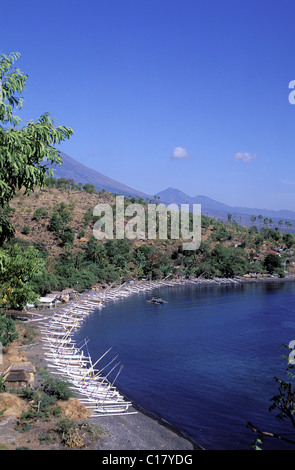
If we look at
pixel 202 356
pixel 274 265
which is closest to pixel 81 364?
pixel 202 356

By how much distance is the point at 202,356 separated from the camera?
25062mm

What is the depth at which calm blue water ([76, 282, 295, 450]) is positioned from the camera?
16219mm

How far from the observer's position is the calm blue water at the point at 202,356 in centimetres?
1622

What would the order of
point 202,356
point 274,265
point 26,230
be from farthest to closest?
point 274,265, point 26,230, point 202,356

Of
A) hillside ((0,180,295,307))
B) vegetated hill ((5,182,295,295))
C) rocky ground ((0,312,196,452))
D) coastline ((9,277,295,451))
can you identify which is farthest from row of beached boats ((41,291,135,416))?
vegetated hill ((5,182,295,295))

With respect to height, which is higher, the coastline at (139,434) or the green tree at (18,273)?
the green tree at (18,273)

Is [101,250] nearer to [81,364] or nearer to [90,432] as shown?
[81,364]

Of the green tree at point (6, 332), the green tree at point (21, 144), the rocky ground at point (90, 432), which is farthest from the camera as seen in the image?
the green tree at point (6, 332)

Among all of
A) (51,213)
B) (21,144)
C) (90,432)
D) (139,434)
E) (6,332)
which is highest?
(51,213)

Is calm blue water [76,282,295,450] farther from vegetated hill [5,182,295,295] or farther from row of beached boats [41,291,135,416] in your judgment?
vegetated hill [5,182,295,295]

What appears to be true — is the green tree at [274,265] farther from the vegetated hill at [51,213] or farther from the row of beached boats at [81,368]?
the row of beached boats at [81,368]

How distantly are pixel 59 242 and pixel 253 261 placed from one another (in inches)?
1291

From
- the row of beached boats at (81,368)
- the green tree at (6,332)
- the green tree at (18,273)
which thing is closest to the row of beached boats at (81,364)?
the row of beached boats at (81,368)
